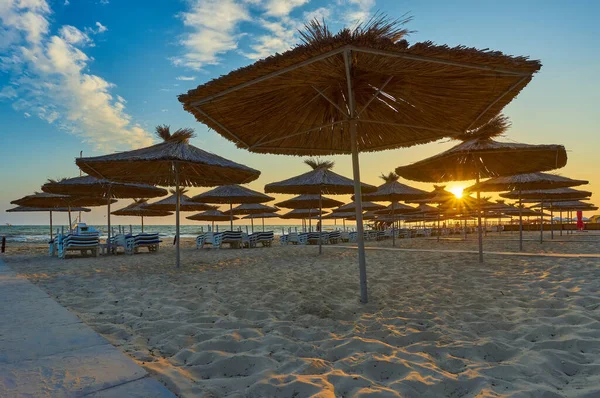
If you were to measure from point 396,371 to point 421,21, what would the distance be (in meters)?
2.78

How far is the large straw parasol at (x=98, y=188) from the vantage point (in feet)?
34.2

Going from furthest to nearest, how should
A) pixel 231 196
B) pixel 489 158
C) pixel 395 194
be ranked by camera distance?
1. pixel 231 196
2. pixel 395 194
3. pixel 489 158

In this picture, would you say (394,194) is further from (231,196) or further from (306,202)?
(231,196)

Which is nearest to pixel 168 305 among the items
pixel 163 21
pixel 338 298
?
pixel 338 298

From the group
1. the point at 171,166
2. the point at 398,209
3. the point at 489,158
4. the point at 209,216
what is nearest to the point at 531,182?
the point at 489,158

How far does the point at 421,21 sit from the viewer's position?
9.23 feet

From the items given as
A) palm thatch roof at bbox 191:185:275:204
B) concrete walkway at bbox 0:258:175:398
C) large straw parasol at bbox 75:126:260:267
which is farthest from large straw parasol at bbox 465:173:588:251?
concrete walkway at bbox 0:258:175:398

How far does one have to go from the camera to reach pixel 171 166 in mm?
7809

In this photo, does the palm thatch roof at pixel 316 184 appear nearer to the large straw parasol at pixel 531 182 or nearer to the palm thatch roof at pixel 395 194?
the palm thatch roof at pixel 395 194

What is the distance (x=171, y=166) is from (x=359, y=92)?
17.6 feet

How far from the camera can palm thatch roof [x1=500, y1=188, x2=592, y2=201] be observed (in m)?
12.5

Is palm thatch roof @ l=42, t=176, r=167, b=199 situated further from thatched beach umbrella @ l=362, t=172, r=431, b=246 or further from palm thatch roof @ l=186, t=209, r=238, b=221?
thatched beach umbrella @ l=362, t=172, r=431, b=246

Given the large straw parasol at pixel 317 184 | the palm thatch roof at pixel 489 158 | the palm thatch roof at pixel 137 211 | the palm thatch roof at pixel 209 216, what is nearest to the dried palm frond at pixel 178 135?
the large straw parasol at pixel 317 184

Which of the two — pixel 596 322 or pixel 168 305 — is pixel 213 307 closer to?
pixel 168 305
